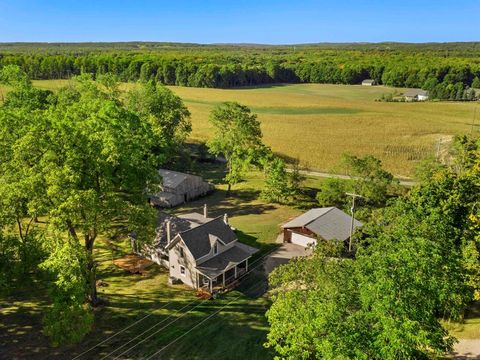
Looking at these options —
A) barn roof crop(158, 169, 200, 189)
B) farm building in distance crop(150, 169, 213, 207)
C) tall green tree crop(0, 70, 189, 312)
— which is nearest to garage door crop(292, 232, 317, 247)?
tall green tree crop(0, 70, 189, 312)

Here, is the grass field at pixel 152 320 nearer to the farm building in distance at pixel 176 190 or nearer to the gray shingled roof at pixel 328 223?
the gray shingled roof at pixel 328 223

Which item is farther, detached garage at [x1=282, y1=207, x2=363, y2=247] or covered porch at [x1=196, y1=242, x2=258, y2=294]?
detached garage at [x1=282, y1=207, x2=363, y2=247]

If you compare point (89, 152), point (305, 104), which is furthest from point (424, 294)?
point (305, 104)

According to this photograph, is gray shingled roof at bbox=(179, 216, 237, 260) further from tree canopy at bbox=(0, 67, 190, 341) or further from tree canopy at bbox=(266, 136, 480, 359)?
tree canopy at bbox=(266, 136, 480, 359)

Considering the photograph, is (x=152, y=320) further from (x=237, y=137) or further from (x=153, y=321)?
(x=237, y=137)

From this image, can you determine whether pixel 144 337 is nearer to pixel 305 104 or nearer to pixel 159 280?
pixel 159 280

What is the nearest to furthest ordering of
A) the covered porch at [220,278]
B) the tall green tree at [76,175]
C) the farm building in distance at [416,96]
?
the tall green tree at [76,175]
the covered porch at [220,278]
the farm building in distance at [416,96]

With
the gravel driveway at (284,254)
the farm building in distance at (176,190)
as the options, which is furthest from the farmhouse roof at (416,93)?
the gravel driveway at (284,254)
